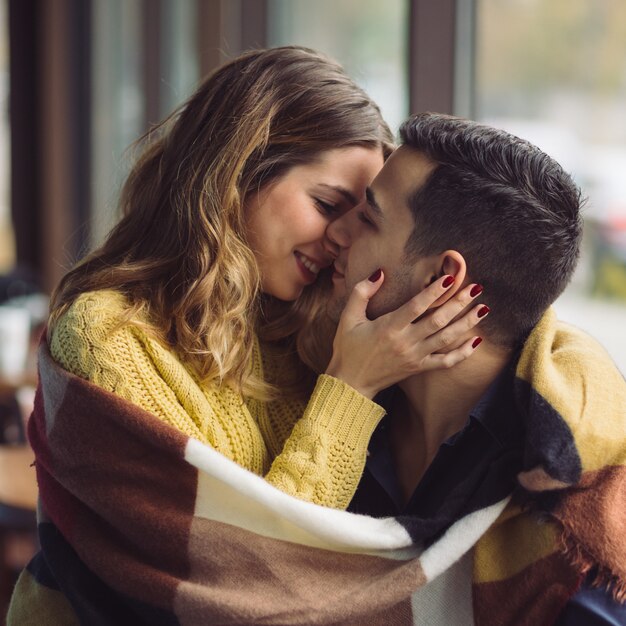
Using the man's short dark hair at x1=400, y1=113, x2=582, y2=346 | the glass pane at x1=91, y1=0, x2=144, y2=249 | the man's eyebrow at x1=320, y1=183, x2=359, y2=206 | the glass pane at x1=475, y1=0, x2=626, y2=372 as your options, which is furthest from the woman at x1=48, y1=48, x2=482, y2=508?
the glass pane at x1=91, y1=0, x2=144, y2=249

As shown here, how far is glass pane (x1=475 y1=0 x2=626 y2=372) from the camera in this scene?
6.50ft

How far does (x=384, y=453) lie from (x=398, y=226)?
34 centimetres

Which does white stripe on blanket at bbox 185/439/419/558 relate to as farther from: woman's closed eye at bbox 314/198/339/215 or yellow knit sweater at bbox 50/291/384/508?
woman's closed eye at bbox 314/198/339/215

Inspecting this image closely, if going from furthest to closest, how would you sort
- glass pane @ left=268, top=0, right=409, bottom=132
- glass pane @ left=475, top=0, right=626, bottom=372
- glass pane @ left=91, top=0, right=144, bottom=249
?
Answer: glass pane @ left=91, top=0, right=144, bottom=249
glass pane @ left=268, top=0, right=409, bottom=132
glass pane @ left=475, top=0, right=626, bottom=372

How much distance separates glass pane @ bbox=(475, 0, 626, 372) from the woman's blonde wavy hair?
2.39 feet

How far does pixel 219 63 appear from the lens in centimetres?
344

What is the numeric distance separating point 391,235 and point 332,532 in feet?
1.42

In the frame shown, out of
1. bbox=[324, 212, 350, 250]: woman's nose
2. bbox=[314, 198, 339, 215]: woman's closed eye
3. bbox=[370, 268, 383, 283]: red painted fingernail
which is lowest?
bbox=[370, 268, 383, 283]: red painted fingernail

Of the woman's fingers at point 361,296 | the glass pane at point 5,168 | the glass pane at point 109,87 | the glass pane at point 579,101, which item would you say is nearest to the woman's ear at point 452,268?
the woman's fingers at point 361,296

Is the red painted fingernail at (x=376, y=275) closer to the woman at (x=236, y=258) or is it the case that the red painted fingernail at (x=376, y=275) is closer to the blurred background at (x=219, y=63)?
the woman at (x=236, y=258)

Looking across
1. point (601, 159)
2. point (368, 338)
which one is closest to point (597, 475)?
point (368, 338)

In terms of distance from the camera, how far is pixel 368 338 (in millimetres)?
1281

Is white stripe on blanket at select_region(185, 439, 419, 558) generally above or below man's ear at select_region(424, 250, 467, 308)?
below

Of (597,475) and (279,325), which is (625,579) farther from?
(279,325)
